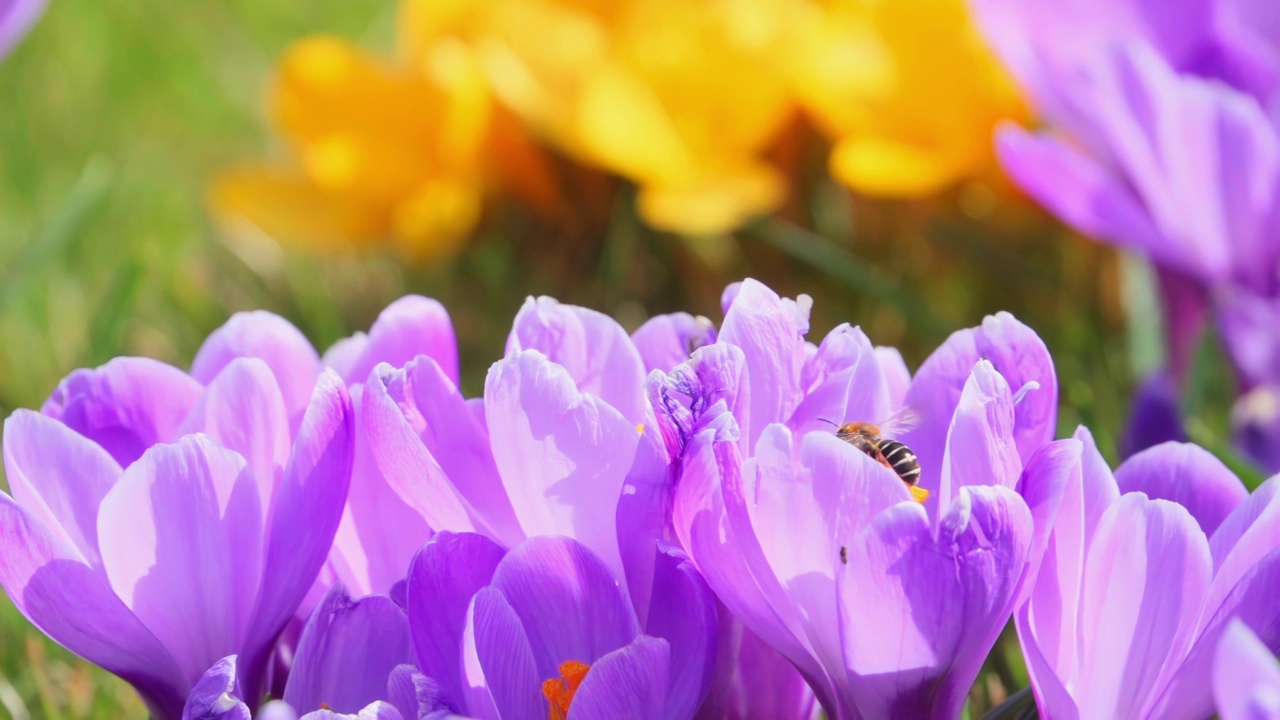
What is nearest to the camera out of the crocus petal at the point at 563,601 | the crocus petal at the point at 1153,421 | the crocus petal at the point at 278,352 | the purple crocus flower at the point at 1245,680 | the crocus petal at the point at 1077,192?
the purple crocus flower at the point at 1245,680

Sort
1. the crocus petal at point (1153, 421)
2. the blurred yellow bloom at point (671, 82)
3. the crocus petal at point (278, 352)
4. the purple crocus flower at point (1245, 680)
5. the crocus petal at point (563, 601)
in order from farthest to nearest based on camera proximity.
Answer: the blurred yellow bloom at point (671, 82), the crocus petal at point (1153, 421), the crocus petal at point (278, 352), the crocus petal at point (563, 601), the purple crocus flower at point (1245, 680)

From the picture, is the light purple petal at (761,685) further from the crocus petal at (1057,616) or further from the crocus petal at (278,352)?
the crocus petal at (278,352)

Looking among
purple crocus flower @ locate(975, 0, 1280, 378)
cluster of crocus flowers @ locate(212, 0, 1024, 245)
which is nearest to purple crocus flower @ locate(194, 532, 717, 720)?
purple crocus flower @ locate(975, 0, 1280, 378)

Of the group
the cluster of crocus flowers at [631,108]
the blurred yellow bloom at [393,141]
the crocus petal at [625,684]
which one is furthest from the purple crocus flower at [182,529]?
the blurred yellow bloom at [393,141]

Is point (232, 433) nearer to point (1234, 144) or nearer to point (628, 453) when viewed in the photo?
point (628, 453)

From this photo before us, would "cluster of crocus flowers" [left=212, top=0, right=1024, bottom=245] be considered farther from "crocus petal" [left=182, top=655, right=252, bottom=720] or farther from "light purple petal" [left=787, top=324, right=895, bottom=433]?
"crocus petal" [left=182, top=655, right=252, bottom=720]

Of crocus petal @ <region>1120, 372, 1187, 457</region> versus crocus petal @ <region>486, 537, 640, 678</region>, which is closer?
crocus petal @ <region>486, 537, 640, 678</region>

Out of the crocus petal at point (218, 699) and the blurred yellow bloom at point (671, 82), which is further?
the blurred yellow bloom at point (671, 82)

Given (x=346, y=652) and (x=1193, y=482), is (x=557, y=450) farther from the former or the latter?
(x=1193, y=482)
